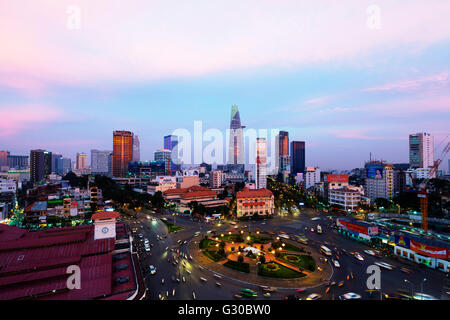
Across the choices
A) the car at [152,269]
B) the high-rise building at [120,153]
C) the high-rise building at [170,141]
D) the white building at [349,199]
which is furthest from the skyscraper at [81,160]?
the car at [152,269]

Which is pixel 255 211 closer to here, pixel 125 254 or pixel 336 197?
pixel 336 197

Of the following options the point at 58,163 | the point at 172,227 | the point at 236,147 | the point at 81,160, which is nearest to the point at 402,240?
the point at 172,227

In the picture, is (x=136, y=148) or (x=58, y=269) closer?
(x=58, y=269)

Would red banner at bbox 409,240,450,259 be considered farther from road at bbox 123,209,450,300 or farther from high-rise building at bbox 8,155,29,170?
high-rise building at bbox 8,155,29,170

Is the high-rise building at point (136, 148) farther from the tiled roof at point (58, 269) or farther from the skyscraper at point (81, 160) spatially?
the tiled roof at point (58, 269)

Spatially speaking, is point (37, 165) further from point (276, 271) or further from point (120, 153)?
point (276, 271)

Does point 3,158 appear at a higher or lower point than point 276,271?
higher

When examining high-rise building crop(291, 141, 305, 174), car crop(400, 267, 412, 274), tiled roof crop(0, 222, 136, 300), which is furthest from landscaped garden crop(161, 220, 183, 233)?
high-rise building crop(291, 141, 305, 174)
